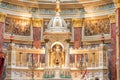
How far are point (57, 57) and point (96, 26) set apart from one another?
8423 mm

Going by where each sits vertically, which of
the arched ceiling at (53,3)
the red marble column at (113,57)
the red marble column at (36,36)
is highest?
the arched ceiling at (53,3)

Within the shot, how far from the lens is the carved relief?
3722 cm

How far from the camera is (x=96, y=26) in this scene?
38.2m

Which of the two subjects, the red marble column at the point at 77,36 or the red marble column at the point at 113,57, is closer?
the red marble column at the point at 113,57

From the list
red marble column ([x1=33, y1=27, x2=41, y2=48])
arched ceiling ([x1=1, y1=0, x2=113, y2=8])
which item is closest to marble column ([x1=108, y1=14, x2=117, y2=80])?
arched ceiling ([x1=1, y1=0, x2=113, y2=8])

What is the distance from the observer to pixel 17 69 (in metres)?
33.0

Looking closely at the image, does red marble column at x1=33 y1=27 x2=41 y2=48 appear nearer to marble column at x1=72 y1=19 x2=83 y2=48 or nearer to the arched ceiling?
the arched ceiling

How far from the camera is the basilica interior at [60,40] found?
32.2 m

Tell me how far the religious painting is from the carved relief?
674 cm

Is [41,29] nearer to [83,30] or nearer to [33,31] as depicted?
[33,31]

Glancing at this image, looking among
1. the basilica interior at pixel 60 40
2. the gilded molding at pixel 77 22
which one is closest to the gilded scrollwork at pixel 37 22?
the basilica interior at pixel 60 40

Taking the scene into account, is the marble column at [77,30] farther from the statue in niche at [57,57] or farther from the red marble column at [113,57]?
the statue in niche at [57,57]

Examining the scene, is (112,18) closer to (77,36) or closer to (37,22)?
(77,36)

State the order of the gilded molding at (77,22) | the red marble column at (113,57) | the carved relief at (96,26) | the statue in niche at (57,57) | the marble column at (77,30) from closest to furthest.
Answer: the statue in niche at (57,57) < the red marble column at (113,57) < the carved relief at (96,26) < the marble column at (77,30) < the gilded molding at (77,22)
